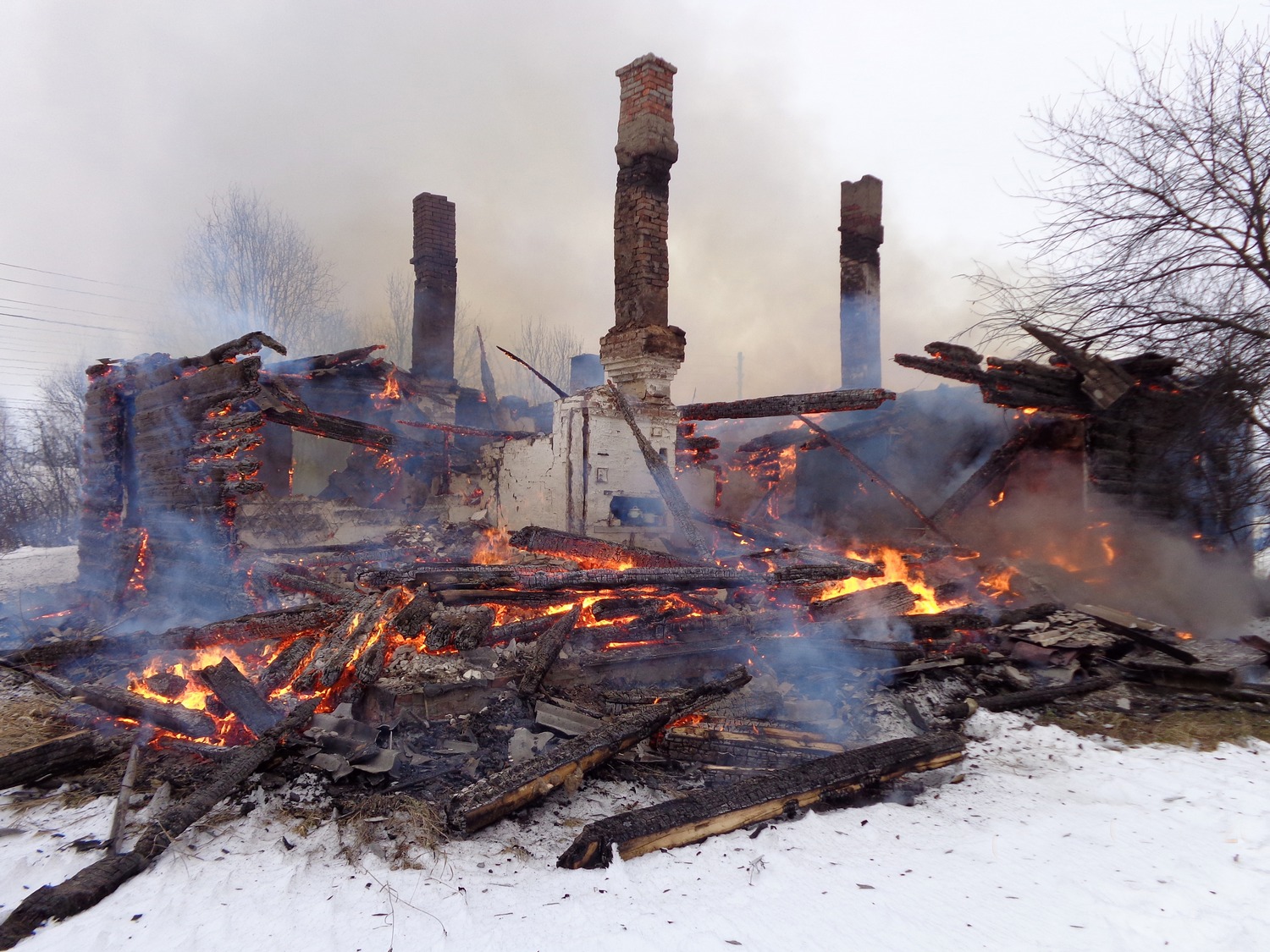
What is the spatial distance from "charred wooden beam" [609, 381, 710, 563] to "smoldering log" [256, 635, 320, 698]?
5.11m

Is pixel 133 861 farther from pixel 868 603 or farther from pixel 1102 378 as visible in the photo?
pixel 1102 378

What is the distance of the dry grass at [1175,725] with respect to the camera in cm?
541

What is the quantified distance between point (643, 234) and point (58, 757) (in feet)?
31.3

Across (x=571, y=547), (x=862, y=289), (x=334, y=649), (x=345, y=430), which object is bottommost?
(x=334, y=649)

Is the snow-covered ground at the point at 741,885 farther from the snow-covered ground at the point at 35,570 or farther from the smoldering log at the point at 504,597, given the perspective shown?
the snow-covered ground at the point at 35,570

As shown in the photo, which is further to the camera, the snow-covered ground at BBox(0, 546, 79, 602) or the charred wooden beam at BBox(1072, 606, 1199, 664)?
the snow-covered ground at BBox(0, 546, 79, 602)

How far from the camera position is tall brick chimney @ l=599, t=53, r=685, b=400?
10.3 m

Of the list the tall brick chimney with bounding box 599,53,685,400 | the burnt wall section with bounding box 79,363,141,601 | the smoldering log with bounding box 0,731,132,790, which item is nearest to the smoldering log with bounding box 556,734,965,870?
the smoldering log with bounding box 0,731,132,790

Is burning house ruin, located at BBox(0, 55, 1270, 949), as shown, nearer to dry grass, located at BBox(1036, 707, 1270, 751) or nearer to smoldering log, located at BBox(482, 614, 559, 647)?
smoldering log, located at BBox(482, 614, 559, 647)

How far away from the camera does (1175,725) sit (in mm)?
5711

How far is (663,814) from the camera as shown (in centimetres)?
359

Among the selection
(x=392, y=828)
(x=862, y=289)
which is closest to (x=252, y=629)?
(x=392, y=828)

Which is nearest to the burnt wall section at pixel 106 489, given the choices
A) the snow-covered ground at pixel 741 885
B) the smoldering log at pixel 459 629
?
the smoldering log at pixel 459 629

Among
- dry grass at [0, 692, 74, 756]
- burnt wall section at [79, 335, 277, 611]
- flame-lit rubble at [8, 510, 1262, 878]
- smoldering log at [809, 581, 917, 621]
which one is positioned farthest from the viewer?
burnt wall section at [79, 335, 277, 611]
